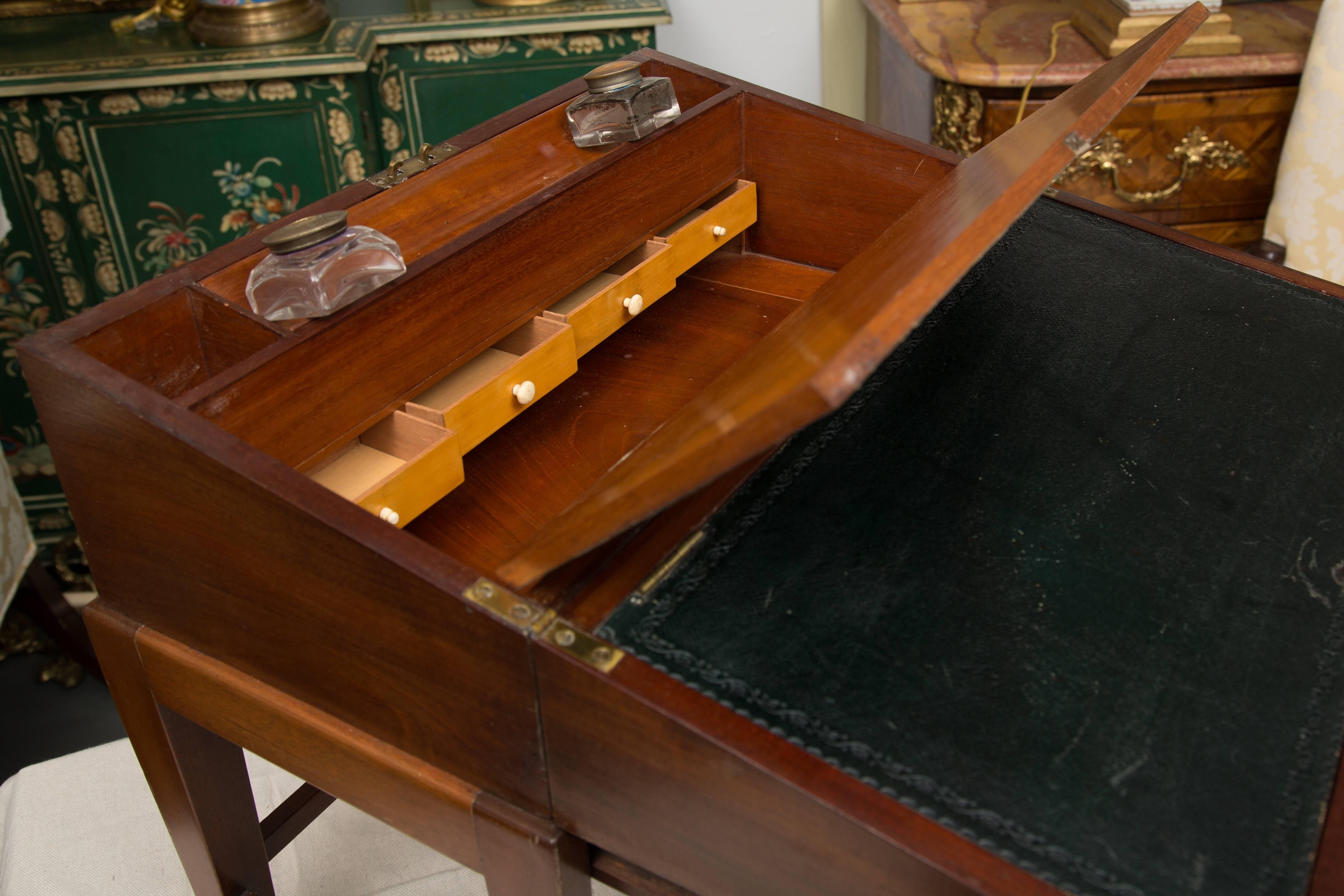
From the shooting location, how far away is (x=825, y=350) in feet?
2.37

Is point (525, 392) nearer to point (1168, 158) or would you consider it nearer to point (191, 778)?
point (191, 778)

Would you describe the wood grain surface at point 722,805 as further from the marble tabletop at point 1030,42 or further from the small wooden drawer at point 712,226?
the marble tabletop at point 1030,42

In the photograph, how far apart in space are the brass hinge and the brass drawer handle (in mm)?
1410

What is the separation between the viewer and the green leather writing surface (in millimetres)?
773

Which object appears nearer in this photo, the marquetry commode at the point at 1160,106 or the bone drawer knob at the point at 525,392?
the bone drawer knob at the point at 525,392

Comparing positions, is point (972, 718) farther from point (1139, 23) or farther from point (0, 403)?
point (0, 403)

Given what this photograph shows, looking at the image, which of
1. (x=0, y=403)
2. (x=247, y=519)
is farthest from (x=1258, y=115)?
(x=0, y=403)

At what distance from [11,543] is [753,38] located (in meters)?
2.18

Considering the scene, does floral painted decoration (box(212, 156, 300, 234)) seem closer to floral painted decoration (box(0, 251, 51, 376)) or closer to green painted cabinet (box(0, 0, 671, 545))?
green painted cabinet (box(0, 0, 671, 545))

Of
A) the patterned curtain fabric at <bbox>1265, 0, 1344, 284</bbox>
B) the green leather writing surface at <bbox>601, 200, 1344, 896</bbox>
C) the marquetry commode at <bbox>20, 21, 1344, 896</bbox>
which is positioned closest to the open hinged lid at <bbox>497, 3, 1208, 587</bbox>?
the marquetry commode at <bbox>20, 21, 1344, 896</bbox>

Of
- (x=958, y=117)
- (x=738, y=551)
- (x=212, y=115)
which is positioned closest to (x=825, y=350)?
(x=738, y=551)

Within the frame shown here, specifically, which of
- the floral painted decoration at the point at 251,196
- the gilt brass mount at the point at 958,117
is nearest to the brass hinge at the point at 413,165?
the gilt brass mount at the point at 958,117

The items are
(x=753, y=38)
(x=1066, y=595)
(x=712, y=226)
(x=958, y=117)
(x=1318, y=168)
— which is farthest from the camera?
(x=753, y=38)

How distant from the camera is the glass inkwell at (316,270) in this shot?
3.42ft
